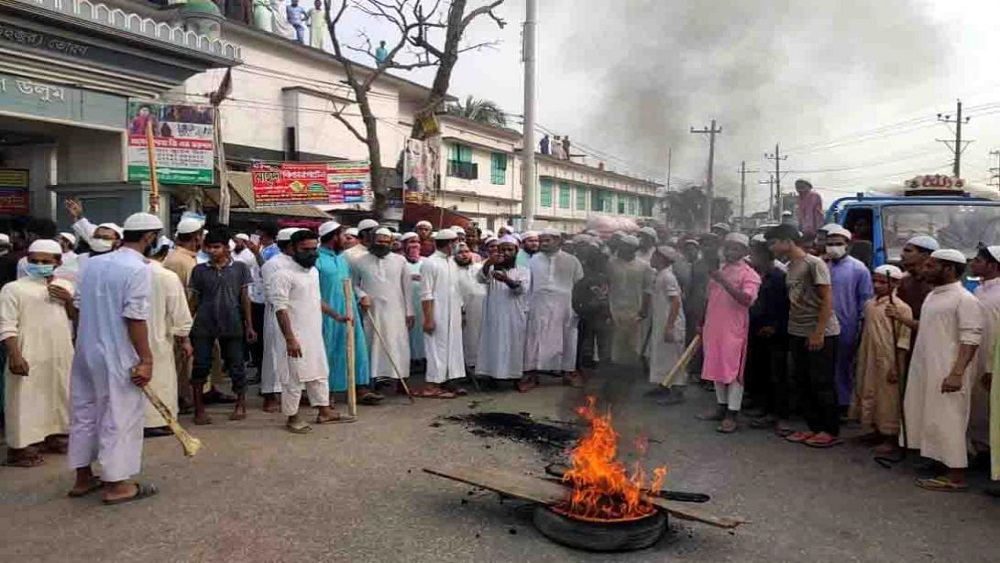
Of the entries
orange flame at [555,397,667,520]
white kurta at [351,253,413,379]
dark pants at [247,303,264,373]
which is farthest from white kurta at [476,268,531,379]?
orange flame at [555,397,667,520]

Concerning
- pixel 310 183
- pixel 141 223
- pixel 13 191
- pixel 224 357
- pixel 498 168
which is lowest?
pixel 224 357

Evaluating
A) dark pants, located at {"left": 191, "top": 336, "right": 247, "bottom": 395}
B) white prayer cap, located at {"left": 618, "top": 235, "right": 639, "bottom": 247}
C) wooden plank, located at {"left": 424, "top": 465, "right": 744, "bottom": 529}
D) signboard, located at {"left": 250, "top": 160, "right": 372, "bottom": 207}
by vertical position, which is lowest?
wooden plank, located at {"left": 424, "top": 465, "right": 744, "bottom": 529}

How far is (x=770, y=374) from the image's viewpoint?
270 inches

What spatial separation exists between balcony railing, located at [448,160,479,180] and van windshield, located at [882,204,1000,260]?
18.3 meters

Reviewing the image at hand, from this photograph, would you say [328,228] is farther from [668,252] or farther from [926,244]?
[926,244]

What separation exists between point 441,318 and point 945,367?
15.5 feet

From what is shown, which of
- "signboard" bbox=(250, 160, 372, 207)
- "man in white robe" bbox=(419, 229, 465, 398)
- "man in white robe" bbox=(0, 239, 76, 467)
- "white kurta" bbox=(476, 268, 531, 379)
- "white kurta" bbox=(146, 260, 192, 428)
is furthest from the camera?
"signboard" bbox=(250, 160, 372, 207)

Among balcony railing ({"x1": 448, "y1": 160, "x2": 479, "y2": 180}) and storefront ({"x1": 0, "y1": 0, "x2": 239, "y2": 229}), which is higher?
balcony railing ({"x1": 448, "y1": 160, "x2": 479, "y2": 180})

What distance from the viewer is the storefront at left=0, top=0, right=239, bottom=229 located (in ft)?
31.8

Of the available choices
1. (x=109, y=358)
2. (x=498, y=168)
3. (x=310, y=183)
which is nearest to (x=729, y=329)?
(x=109, y=358)

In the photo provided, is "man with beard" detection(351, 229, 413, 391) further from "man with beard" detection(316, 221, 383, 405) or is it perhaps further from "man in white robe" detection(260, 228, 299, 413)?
"man in white robe" detection(260, 228, 299, 413)

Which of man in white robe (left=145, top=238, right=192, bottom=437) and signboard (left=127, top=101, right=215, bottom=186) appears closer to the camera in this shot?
man in white robe (left=145, top=238, right=192, bottom=437)

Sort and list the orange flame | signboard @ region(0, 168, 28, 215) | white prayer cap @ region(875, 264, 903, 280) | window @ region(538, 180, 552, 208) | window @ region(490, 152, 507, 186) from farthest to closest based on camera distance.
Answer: window @ region(490, 152, 507, 186) → window @ region(538, 180, 552, 208) → signboard @ region(0, 168, 28, 215) → white prayer cap @ region(875, 264, 903, 280) → the orange flame

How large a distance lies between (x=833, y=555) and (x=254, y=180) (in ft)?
43.7
